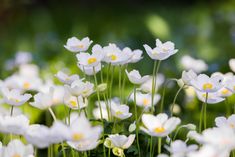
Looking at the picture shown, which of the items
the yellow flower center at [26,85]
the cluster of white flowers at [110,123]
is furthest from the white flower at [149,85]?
the yellow flower center at [26,85]

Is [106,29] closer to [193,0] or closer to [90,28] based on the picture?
[90,28]

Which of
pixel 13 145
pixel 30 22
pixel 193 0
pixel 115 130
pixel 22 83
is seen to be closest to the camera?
pixel 13 145

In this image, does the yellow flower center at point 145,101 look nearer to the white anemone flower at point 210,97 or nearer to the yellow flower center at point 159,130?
the white anemone flower at point 210,97

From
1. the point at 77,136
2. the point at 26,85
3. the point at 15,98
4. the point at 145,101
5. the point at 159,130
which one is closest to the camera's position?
the point at 77,136

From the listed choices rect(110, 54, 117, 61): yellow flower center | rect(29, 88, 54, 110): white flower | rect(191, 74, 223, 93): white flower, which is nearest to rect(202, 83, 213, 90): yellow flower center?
rect(191, 74, 223, 93): white flower

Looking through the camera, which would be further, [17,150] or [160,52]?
[160,52]

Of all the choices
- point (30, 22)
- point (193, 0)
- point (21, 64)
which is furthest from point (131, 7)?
point (21, 64)

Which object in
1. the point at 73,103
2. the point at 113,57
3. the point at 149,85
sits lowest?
the point at 149,85

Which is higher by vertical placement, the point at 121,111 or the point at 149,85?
the point at 121,111

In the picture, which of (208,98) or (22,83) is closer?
(208,98)

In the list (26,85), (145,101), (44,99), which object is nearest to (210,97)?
(145,101)

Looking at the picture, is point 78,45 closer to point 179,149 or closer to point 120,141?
point 120,141
